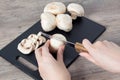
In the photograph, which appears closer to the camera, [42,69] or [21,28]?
[42,69]

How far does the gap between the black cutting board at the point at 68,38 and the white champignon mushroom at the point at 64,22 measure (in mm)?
19

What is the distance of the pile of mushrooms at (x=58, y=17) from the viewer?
812 mm

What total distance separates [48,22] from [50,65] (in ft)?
0.52

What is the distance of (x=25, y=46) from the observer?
78 cm

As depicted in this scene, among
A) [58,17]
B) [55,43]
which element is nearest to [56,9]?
[58,17]

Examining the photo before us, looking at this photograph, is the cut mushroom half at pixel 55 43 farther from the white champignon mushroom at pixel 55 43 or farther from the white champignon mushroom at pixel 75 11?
the white champignon mushroom at pixel 75 11

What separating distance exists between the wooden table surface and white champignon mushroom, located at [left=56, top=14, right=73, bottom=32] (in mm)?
105

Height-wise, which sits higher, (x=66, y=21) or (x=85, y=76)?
(x=66, y=21)

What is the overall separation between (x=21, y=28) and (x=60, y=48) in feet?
0.59

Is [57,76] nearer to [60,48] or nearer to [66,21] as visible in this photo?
[60,48]

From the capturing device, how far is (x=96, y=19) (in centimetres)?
91

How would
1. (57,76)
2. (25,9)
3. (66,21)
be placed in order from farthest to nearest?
(25,9), (66,21), (57,76)

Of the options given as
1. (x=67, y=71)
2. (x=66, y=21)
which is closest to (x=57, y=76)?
(x=67, y=71)

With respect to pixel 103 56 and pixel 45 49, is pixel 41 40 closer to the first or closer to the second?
pixel 45 49
